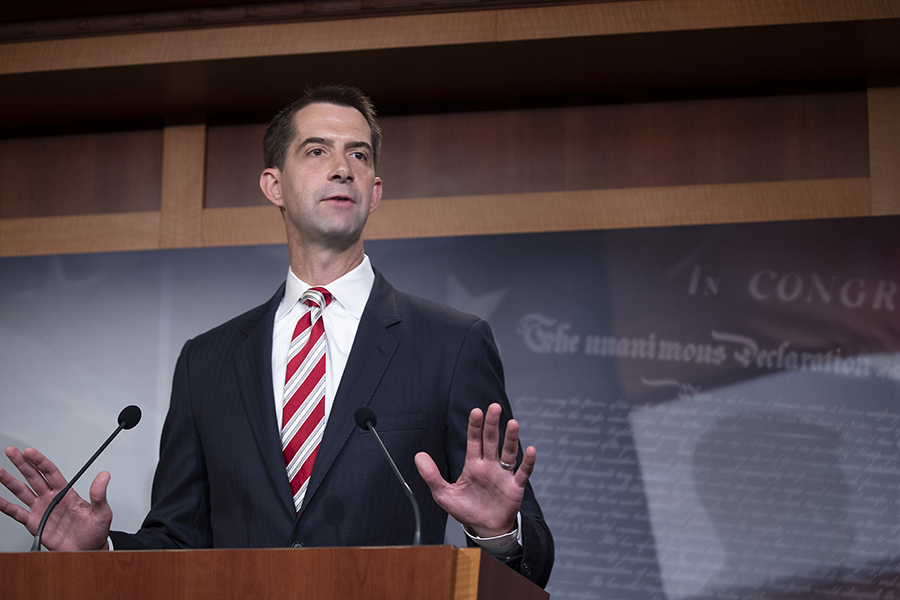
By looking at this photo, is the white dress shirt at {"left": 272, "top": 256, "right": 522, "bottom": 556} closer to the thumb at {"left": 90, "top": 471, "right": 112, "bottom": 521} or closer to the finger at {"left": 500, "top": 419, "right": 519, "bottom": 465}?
the thumb at {"left": 90, "top": 471, "right": 112, "bottom": 521}

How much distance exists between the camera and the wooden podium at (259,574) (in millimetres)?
1059

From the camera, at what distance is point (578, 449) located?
9.78ft

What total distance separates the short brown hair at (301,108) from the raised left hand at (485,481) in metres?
1.03

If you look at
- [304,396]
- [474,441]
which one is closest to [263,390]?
[304,396]

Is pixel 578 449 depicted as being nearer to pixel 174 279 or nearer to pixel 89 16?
pixel 174 279

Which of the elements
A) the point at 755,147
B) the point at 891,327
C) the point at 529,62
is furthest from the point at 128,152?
the point at 891,327

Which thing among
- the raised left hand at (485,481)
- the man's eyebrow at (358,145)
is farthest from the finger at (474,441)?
the man's eyebrow at (358,145)

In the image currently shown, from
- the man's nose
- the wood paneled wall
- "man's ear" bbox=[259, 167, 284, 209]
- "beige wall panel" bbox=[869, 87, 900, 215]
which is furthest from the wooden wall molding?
the man's nose

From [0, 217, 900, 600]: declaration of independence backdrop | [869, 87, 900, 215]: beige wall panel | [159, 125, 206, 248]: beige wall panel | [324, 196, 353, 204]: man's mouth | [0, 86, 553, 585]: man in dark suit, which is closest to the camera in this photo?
[0, 86, 553, 585]: man in dark suit

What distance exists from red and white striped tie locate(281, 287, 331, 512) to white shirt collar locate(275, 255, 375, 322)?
0.03 m

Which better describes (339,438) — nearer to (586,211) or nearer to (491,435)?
(491,435)

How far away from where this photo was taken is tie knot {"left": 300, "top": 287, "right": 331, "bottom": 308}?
1972 millimetres

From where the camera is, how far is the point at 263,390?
1847 mm

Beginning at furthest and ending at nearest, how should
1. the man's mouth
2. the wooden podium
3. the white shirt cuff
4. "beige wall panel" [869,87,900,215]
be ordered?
"beige wall panel" [869,87,900,215], the man's mouth, the white shirt cuff, the wooden podium
